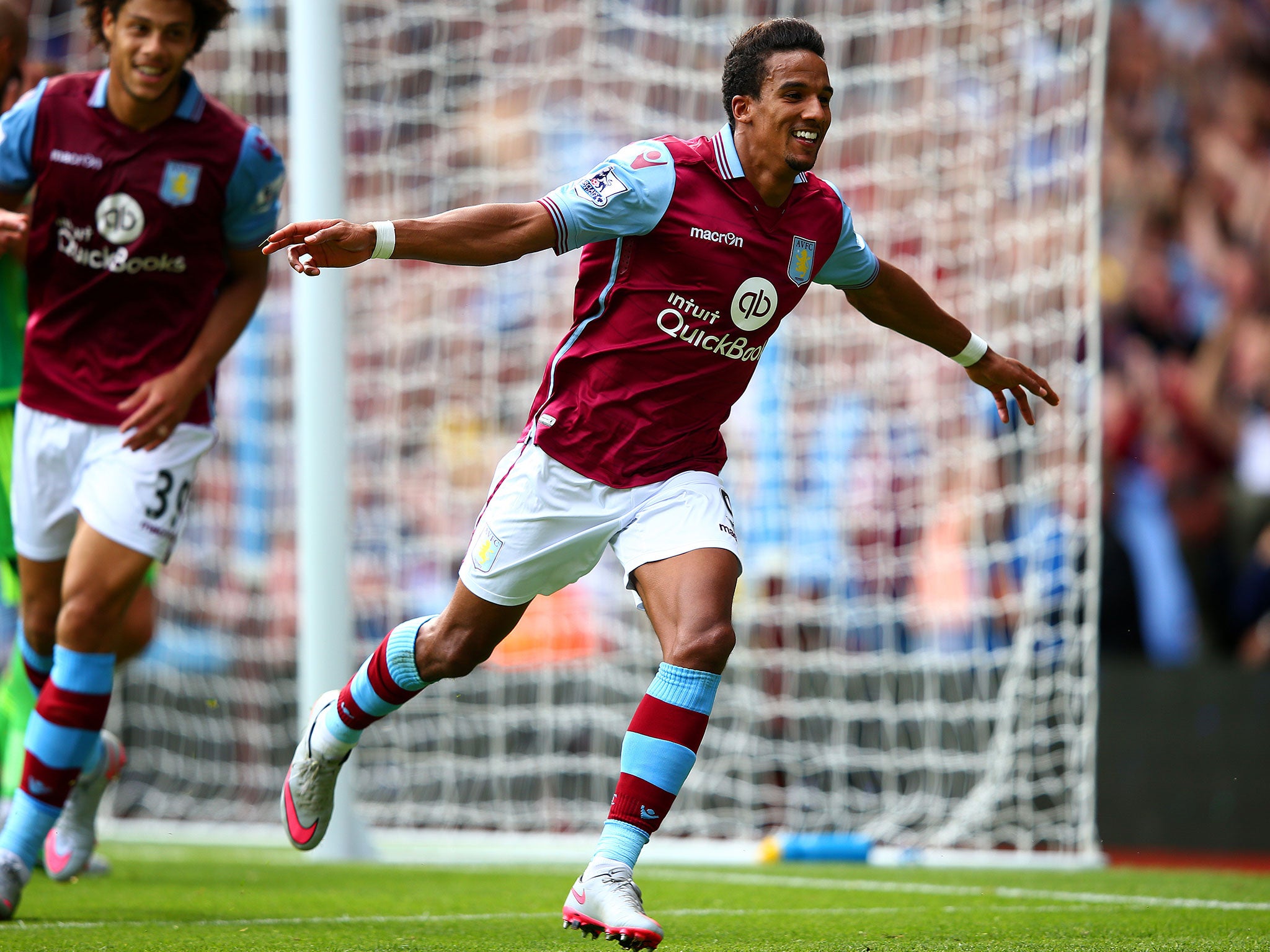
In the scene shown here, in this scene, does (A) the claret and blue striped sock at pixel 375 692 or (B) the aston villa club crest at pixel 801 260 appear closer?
(B) the aston villa club crest at pixel 801 260

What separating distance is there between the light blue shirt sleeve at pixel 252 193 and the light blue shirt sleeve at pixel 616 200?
1.29m

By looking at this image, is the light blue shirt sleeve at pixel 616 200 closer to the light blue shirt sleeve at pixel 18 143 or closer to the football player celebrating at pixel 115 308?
the football player celebrating at pixel 115 308

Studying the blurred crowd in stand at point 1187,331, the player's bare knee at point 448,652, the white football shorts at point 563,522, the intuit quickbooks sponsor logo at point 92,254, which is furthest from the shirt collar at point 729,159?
the blurred crowd in stand at point 1187,331

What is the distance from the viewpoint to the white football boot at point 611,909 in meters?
2.98

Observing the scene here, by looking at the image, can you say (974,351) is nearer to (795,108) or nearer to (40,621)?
(795,108)

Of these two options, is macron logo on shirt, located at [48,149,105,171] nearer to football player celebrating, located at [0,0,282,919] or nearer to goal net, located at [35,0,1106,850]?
football player celebrating, located at [0,0,282,919]

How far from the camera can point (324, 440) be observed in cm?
629

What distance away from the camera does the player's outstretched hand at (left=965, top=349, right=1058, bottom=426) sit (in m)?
4.13

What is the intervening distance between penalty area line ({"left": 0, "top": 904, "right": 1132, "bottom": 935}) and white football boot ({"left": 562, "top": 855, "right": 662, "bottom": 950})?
1.01 metres

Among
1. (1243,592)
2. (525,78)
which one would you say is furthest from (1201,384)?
(525,78)

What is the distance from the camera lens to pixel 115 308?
4.41 m

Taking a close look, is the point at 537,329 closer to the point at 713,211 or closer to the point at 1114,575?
the point at 1114,575

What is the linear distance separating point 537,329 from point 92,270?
4.05 m

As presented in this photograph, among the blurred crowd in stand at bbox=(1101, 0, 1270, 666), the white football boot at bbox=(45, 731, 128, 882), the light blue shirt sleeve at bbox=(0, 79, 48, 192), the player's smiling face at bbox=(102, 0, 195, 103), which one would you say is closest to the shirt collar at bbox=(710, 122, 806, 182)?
the player's smiling face at bbox=(102, 0, 195, 103)
